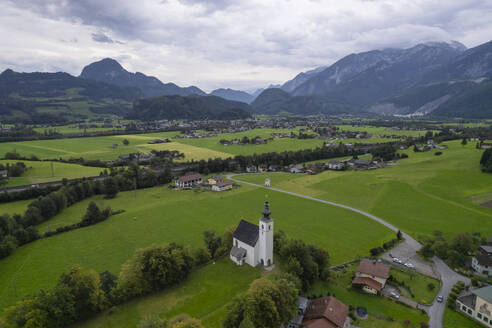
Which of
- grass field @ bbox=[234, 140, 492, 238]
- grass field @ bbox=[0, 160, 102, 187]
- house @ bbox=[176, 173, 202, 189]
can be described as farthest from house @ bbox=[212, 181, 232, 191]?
grass field @ bbox=[0, 160, 102, 187]

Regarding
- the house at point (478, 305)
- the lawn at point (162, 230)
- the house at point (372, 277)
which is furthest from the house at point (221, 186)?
the house at point (478, 305)

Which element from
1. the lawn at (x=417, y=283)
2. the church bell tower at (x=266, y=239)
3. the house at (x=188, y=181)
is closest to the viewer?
the lawn at (x=417, y=283)

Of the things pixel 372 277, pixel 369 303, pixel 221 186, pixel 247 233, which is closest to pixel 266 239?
pixel 247 233

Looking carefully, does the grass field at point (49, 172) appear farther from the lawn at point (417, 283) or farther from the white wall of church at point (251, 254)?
the lawn at point (417, 283)

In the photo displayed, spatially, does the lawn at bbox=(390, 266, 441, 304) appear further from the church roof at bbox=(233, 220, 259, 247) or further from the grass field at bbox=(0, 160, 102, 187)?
the grass field at bbox=(0, 160, 102, 187)

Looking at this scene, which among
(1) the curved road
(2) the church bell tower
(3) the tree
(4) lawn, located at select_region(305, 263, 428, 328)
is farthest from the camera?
(3) the tree

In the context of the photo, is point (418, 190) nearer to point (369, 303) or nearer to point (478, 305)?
point (478, 305)
